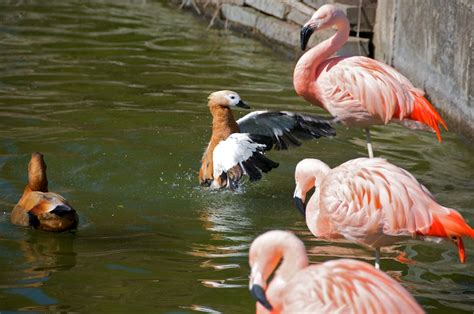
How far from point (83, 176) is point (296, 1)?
15.6 feet

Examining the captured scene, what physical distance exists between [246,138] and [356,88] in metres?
0.81

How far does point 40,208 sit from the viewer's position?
6.04 m

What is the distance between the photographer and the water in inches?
209

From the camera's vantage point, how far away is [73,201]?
674cm

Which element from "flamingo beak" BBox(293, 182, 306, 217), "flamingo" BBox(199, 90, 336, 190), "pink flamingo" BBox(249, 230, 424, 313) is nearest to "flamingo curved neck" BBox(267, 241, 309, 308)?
"pink flamingo" BBox(249, 230, 424, 313)

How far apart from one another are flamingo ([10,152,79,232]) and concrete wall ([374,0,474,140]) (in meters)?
3.48

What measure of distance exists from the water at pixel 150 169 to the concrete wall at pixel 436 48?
0.36 metres

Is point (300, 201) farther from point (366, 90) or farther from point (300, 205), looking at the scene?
point (366, 90)

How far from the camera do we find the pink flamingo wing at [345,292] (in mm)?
3859

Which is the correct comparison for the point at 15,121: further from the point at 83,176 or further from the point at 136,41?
the point at 136,41

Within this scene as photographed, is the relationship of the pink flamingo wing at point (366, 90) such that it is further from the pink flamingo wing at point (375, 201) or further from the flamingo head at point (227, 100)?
the pink flamingo wing at point (375, 201)

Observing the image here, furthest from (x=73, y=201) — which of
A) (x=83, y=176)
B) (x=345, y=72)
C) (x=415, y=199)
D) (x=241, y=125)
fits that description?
(x=415, y=199)

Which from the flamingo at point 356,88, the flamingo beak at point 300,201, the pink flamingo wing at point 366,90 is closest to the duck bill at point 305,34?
the flamingo at point 356,88

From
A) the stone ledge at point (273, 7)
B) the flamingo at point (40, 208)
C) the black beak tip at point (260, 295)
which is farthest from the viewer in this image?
the stone ledge at point (273, 7)
